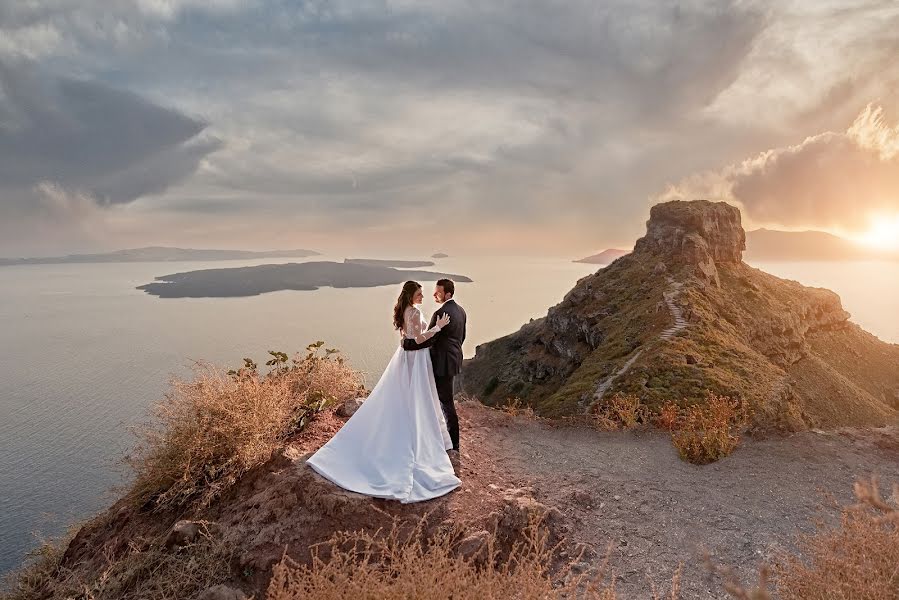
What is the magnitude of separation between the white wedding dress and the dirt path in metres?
0.98

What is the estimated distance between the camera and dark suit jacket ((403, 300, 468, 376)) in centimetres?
878

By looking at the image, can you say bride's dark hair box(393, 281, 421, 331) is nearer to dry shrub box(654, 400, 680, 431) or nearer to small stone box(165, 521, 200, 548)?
small stone box(165, 521, 200, 548)

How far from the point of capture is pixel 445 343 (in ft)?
29.1

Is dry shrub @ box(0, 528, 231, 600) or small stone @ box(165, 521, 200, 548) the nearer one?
dry shrub @ box(0, 528, 231, 600)

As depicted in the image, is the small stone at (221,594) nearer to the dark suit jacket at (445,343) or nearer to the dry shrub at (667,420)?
the dark suit jacket at (445,343)

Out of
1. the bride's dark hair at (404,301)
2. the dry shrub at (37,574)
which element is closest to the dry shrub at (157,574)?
the dry shrub at (37,574)

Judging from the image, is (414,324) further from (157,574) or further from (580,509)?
(157,574)

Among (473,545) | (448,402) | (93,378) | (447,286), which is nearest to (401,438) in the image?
(448,402)

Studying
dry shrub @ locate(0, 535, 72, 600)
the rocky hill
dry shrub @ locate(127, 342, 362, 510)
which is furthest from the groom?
the rocky hill

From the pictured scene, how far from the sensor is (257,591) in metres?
6.16

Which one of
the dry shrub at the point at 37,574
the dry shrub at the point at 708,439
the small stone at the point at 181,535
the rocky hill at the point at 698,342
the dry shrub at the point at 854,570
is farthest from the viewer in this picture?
the rocky hill at the point at 698,342

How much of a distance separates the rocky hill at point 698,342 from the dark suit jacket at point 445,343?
16.8m

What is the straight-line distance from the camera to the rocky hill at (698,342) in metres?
33.1

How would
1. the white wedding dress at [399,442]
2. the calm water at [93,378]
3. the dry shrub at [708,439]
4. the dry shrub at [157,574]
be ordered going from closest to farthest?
the dry shrub at [157,574]
the white wedding dress at [399,442]
the dry shrub at [708,439]
the calm water at [93,378]
